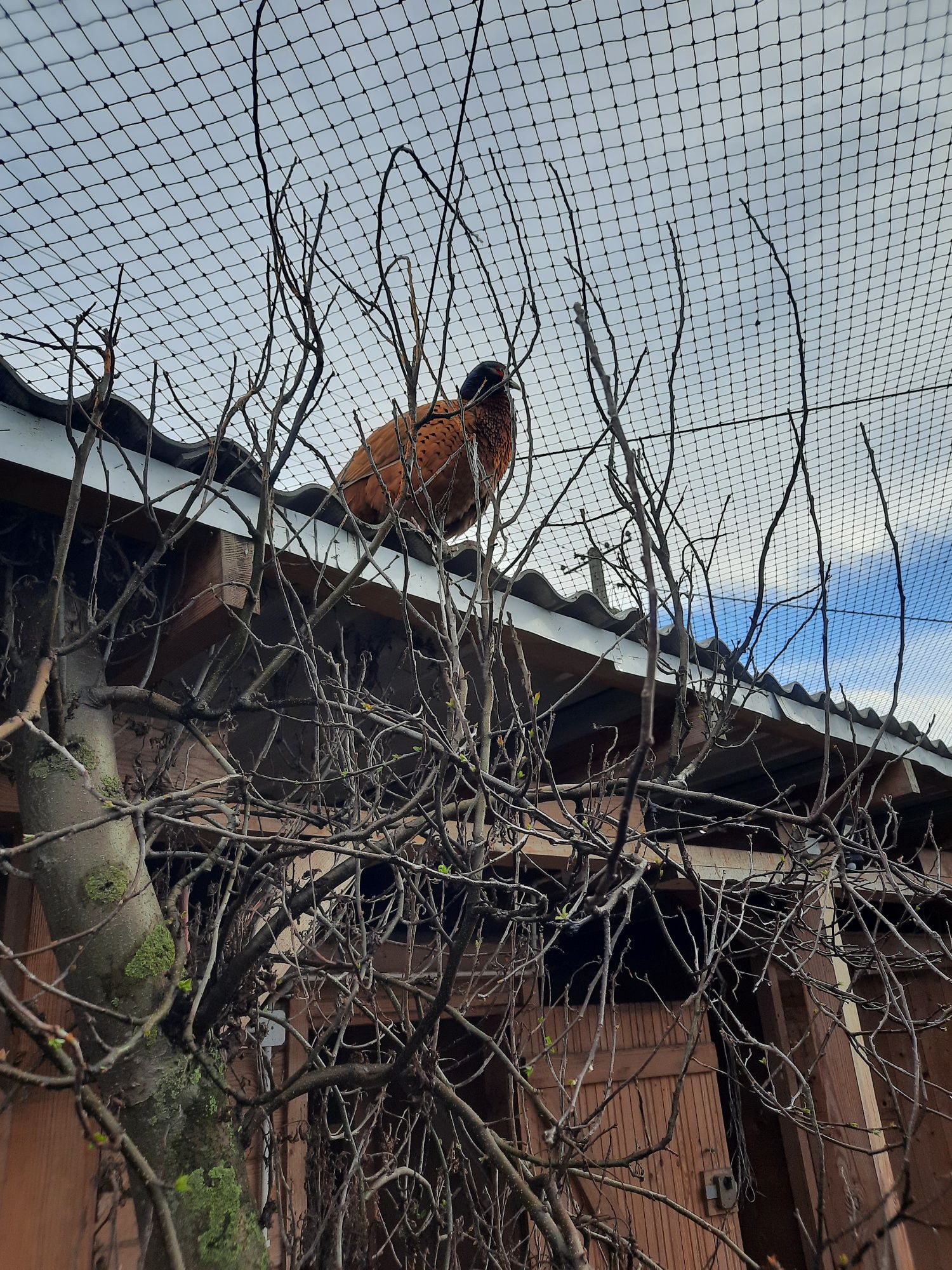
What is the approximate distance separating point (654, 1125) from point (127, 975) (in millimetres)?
2495

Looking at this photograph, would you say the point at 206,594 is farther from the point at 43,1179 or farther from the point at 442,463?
the point at 43,1179

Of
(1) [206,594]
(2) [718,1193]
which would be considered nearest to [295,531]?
(1) [206,594]

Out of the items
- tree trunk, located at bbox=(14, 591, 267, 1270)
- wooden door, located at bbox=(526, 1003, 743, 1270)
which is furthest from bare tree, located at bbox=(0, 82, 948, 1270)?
wooden door, located at bbox=(526, 1003, 743, 1270)

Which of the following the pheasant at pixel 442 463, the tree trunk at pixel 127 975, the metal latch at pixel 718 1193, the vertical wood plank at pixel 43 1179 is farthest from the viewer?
the metal latch at pixel 718 1193

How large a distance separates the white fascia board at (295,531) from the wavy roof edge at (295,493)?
0.02 metres

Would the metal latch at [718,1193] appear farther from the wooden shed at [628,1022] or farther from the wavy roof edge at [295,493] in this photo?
the wavy roof edge at [295,493]

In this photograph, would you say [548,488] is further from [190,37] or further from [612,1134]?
[612,1134]

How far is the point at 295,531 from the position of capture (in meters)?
1.87

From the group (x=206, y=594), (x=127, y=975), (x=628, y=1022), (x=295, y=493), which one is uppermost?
(x=295, y=493)

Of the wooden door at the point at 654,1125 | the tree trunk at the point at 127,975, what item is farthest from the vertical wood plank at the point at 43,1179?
the wooden door at the point at 654,1125

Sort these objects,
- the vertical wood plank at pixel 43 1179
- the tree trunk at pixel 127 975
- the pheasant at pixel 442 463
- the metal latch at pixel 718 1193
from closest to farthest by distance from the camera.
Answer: the tree trunk at pixel 127 975 → the vertical wood plank at pixel 43 1179 → the pheasant at pixel 442 463 → the metal latch at pixel 718 1193

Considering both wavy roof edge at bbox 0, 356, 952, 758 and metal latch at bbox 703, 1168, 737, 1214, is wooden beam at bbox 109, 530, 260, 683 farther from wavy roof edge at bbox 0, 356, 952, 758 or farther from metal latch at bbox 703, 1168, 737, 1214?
metal latch at bbox 703, 1168, 737, 1214

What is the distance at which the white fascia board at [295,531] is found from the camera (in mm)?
1702

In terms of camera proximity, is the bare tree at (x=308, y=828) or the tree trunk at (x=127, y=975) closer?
the bare tree at (x=308, y=828)
